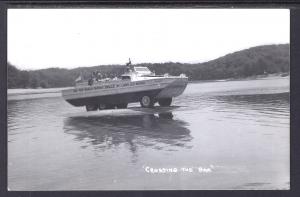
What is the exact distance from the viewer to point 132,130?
3191mm

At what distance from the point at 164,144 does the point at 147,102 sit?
270 millimetres

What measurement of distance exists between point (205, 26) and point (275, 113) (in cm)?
61

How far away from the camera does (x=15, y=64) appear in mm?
3164

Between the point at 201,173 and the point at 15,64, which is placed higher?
the point at 15,64

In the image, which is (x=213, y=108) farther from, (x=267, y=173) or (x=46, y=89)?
(x=46, y=89)

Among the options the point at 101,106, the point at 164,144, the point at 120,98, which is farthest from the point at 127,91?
the point at 164,144

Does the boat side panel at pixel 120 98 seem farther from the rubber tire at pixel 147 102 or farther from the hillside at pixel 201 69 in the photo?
the hillside at pixel 201 69

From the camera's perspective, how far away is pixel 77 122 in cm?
323

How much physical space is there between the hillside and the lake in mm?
69

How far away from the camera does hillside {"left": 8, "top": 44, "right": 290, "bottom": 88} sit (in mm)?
3174

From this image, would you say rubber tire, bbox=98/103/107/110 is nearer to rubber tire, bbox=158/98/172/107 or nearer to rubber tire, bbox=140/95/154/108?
rubber tire, bbox=140/95/154/108

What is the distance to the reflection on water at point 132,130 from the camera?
10.4ft
